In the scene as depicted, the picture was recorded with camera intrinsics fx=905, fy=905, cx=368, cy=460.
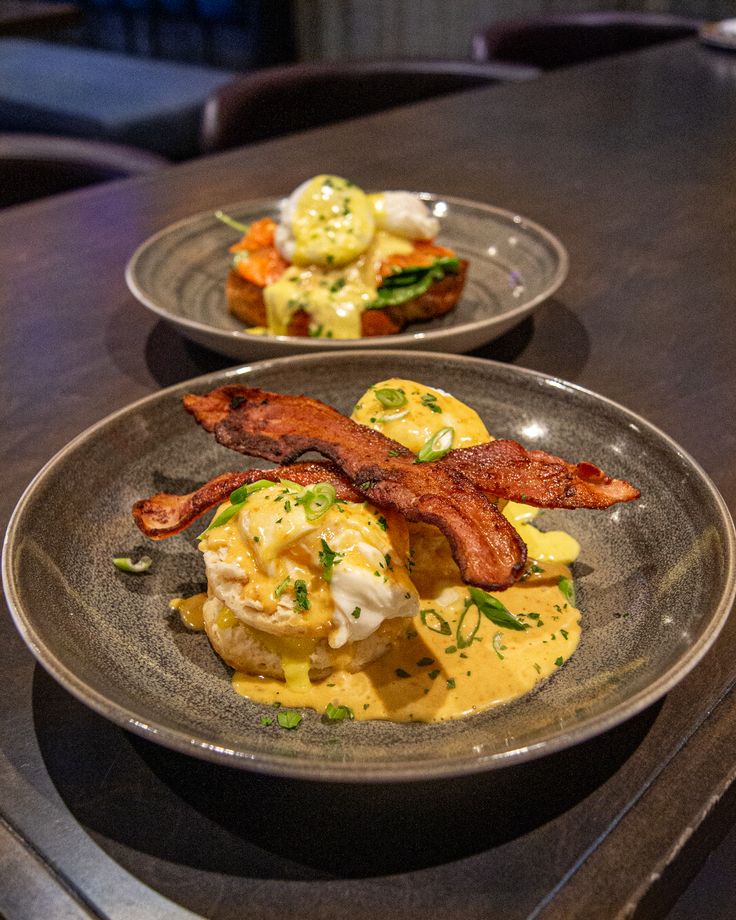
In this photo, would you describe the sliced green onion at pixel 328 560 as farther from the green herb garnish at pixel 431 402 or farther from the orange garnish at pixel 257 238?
the orange garnish at pixel 257 238

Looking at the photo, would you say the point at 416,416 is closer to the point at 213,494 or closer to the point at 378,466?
the point at 378,466

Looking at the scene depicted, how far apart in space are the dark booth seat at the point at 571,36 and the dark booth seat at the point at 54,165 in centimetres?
259

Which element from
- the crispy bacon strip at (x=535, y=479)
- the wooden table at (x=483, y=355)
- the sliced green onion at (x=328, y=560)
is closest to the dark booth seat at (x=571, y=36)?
the wooden table at (x=483, y=355)

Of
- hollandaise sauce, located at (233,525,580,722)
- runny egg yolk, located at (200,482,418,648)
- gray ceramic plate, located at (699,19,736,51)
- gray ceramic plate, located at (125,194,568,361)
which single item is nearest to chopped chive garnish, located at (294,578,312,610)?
runny egg yolk, located at (200,482,418,648)

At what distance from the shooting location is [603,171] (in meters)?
3.09

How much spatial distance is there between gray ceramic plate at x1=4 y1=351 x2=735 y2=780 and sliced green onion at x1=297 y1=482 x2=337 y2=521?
23 cm

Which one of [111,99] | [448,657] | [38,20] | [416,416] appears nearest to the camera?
[448,657]

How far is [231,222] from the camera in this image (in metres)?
2.24

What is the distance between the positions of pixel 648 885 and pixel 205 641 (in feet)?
1.92

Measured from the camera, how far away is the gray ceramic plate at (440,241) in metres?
1.72

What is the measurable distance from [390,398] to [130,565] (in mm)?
454

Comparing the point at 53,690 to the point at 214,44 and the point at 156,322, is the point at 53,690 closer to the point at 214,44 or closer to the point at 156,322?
the point at 156,322

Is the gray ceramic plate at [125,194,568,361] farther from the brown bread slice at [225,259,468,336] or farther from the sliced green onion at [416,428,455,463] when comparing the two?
the sliced green onion at [416,428,455,463]

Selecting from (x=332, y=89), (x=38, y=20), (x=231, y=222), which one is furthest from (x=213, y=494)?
(x=38, y=20)
